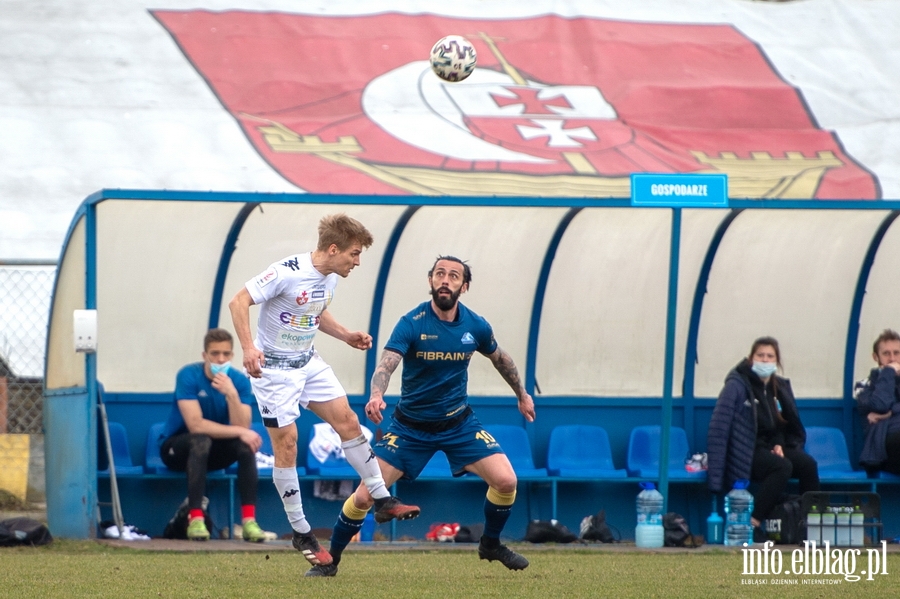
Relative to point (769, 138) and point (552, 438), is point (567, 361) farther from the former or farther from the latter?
point (769, 138)

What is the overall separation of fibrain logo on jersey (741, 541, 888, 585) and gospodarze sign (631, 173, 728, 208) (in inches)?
93.5

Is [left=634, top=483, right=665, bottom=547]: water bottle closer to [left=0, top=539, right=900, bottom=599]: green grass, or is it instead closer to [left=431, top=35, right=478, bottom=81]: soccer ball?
[left=0, top=539, right=900, bottom=599]: green grass

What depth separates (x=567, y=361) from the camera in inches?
430

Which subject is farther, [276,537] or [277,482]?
[276,537]

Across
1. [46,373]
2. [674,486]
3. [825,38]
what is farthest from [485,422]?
[825,38]

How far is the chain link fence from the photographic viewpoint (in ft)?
32.3

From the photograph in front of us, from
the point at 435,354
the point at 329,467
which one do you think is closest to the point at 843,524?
the point at 329,467

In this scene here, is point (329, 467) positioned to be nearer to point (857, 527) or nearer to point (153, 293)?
point (153, 293)

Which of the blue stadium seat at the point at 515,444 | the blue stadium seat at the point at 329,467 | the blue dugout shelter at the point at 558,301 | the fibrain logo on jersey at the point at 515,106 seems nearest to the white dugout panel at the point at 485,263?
the blue dugout shelter at the point at 558,301

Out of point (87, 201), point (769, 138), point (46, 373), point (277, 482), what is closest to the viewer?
point (277, 482)

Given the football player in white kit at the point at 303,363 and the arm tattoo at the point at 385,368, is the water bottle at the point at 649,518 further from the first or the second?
the arm tattoo at the point at 385,368

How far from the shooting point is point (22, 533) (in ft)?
27.6

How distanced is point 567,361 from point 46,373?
4215mm

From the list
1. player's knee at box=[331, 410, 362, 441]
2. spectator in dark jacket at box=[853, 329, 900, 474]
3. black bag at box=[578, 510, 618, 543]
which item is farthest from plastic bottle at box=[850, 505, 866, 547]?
player's knee at box=[331, 410, 362, 441]
